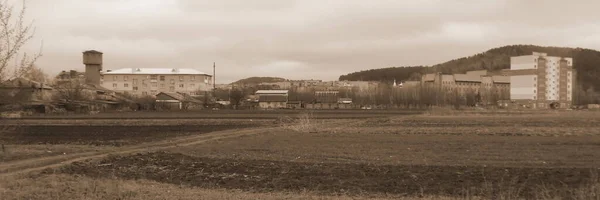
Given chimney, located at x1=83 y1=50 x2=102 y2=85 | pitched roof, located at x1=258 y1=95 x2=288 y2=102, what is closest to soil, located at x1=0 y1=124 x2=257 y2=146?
pitched roof, located at x1=258 y1=95 x2=288 y2=102

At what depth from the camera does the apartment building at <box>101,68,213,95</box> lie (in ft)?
580

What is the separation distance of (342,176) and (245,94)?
147 m

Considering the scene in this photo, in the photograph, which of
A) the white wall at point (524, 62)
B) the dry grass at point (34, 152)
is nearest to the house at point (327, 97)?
the white wall at point (524, 62)

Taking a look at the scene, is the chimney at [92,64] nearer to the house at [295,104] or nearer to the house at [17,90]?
the house at [295,104]

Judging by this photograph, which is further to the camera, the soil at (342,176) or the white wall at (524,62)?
the white wall at (524,62)

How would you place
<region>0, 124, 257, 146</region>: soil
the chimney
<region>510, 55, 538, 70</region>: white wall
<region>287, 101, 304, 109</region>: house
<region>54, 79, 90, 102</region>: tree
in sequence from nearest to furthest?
1. <region>0, 124, 257, 146</region>: soil
2. <region>54, 79, 90, 102</region>: tree
3. <region>510, 55, 538, 70</region>: white wall
4. the chimney
5. <region>287, 101, 304, 109</region>: house

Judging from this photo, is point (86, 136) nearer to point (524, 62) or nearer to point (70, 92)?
point (70, 92)

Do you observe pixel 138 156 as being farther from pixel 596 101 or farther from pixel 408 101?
pixel 596 101

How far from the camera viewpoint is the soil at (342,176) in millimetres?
14602

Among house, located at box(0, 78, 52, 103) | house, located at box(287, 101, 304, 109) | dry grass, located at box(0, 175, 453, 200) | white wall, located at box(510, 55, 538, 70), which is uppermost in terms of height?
white wall, located at box(510, 55, 538, 70)

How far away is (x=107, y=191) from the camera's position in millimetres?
13055

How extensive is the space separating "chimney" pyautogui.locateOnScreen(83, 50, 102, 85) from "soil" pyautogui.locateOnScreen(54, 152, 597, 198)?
467 ft

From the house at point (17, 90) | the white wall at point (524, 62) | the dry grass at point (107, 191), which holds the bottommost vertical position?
the dry grass at point (107, 191)

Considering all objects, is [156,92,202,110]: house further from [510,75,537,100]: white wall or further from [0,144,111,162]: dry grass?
[0,144,111,162]: dry grass
